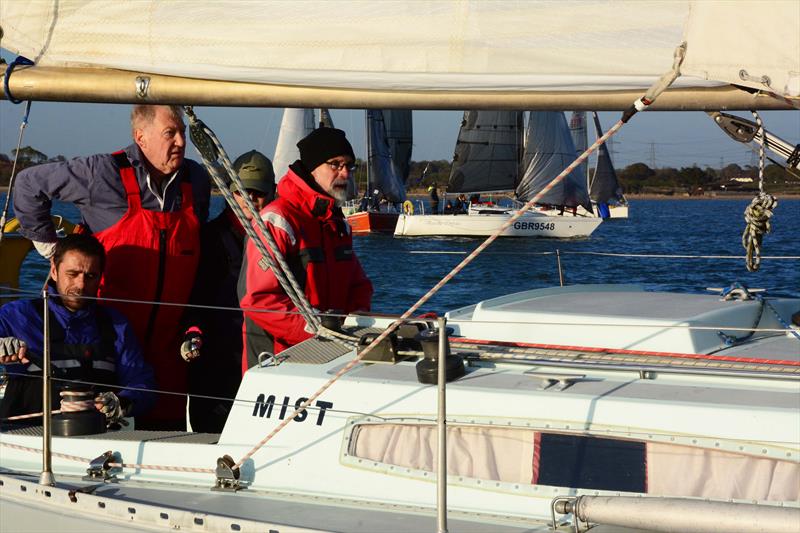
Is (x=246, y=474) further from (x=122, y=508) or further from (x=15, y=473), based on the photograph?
(x=15, y=473)

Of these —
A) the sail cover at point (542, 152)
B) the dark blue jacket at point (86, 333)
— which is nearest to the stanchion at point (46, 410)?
the dark blue jacket at point (86, 333)

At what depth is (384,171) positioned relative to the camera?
46.8m

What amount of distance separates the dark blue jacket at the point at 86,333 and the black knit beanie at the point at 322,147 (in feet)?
3.15

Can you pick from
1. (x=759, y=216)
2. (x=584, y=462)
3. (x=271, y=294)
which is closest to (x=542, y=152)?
(x=759, y=216)

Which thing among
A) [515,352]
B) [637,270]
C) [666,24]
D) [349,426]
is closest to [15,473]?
[349,426]

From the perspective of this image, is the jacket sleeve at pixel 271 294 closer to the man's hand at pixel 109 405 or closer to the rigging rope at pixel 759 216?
the man's hand at pixel 109 405

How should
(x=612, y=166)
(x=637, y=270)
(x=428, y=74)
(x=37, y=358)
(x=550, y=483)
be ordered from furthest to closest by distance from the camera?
(x=612, y=166), (x=637, y=270), (x=37, y=358), (x=428, y=74), (x=550, y=483)

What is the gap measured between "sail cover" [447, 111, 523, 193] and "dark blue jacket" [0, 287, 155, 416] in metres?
38.0

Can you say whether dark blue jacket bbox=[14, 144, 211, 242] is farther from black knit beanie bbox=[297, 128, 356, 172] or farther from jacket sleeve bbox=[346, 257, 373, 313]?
jacket sleeve bbox=[346, 257, 373, 313]

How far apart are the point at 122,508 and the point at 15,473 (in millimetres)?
722

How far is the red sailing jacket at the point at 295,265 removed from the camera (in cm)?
414

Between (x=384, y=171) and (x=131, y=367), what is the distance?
42.9 m

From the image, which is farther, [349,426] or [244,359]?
[244,359]

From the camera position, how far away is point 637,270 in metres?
23.0
